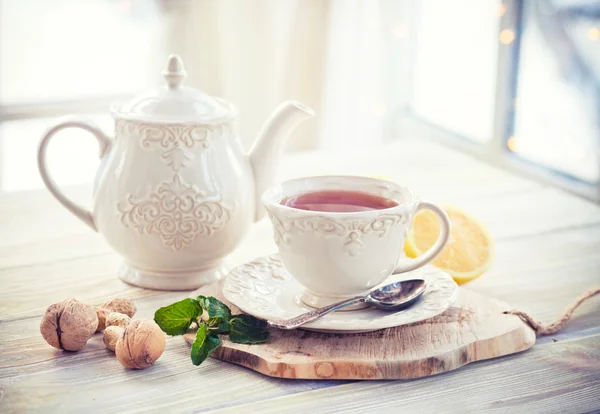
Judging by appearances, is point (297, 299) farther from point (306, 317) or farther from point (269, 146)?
point (269, 146)

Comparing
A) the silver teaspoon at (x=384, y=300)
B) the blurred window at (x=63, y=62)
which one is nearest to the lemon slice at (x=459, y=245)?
the silver teaspoon at (x=384, y=300)

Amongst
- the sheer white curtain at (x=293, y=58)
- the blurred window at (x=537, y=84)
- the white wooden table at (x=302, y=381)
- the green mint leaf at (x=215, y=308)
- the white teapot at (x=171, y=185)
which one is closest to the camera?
the white wooden table at (x=302, y=381)

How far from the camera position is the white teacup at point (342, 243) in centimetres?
79

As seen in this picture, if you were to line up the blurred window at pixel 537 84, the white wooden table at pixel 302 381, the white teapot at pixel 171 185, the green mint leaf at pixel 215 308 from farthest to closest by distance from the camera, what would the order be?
the blurred window at pixel 537 84 < the white teapot at pixel 171 185 < the green mint leaf at pixel 215 308 < the white wooden table at pixel 302 381

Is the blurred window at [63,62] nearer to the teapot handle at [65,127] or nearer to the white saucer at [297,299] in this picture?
the teapot handle at [65,127]

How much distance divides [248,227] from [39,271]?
311mm

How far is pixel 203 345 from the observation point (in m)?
0.77

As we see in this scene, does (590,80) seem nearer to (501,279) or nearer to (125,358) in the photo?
(501,279)

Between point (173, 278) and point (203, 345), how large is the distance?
231mm

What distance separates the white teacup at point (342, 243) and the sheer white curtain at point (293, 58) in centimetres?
174

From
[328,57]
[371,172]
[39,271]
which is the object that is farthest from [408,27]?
[39,271]

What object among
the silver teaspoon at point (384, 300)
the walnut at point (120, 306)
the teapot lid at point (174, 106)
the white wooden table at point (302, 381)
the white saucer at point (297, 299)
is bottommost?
the white wooden table at point (302, 381)

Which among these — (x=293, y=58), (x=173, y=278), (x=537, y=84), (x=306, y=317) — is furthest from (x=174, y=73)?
(x=293, y=58)

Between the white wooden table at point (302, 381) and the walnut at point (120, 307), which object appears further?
the walnut at point (120, 307)
